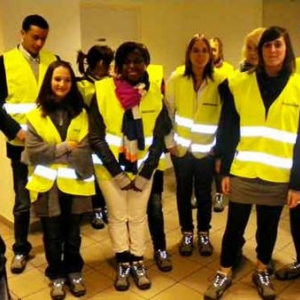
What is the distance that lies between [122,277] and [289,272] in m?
1.05

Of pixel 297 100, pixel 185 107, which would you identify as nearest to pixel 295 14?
pixel 185 107

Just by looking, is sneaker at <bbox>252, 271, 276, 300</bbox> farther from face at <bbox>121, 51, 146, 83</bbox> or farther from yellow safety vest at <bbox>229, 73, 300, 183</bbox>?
face at <bbox>121, 51, 146, 83</bbox>

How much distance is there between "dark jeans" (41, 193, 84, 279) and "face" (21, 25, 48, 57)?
0.96m

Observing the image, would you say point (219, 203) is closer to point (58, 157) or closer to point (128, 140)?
point (128, 140)

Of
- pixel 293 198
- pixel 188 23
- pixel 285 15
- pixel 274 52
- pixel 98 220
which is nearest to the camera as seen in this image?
pixel 274 52

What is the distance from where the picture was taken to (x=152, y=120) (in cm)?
261

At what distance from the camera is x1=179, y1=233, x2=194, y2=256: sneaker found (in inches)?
123

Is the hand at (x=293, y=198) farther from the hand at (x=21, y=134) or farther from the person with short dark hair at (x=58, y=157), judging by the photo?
the hand at (x=21, y=134)

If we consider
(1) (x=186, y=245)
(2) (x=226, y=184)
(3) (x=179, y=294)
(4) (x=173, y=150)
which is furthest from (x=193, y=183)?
(3) (x=179, y=294)

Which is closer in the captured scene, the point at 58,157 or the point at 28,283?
the point at 58,157

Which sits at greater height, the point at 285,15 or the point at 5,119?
the point at 285,15

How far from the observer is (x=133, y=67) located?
98.2 inches

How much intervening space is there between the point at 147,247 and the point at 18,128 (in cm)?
127

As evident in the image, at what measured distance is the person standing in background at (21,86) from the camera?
2.75 metres
